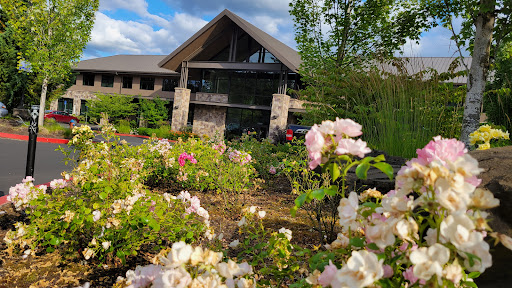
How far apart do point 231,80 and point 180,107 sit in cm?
413

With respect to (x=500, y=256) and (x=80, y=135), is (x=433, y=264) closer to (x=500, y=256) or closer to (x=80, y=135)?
(x=500, y=256)

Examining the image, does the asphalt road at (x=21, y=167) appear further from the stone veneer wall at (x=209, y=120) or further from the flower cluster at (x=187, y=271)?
the stone veneer wall at (x=209, y=120)

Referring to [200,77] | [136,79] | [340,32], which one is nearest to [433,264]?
[340,32]

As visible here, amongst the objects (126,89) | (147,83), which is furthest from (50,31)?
(126,89)

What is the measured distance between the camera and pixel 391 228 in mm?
923

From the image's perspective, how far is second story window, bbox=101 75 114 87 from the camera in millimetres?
29873

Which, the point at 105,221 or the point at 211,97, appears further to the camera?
the point at 211,97

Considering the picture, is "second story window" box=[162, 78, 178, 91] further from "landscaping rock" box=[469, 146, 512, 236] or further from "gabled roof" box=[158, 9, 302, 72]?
"landscaping rock" box=[469, 146, 512, 236]

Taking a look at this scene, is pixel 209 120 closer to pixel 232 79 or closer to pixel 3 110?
pixel 232 79

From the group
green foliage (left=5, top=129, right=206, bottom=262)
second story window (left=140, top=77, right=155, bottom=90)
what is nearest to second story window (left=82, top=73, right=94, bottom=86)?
second story window (left=140, top=77, right=155, bottom=90)

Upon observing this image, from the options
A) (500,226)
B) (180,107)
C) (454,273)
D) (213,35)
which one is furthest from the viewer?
(180,107)

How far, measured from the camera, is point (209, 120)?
23.8 meters

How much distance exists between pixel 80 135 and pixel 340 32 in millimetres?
9980

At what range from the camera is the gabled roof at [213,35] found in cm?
1892
